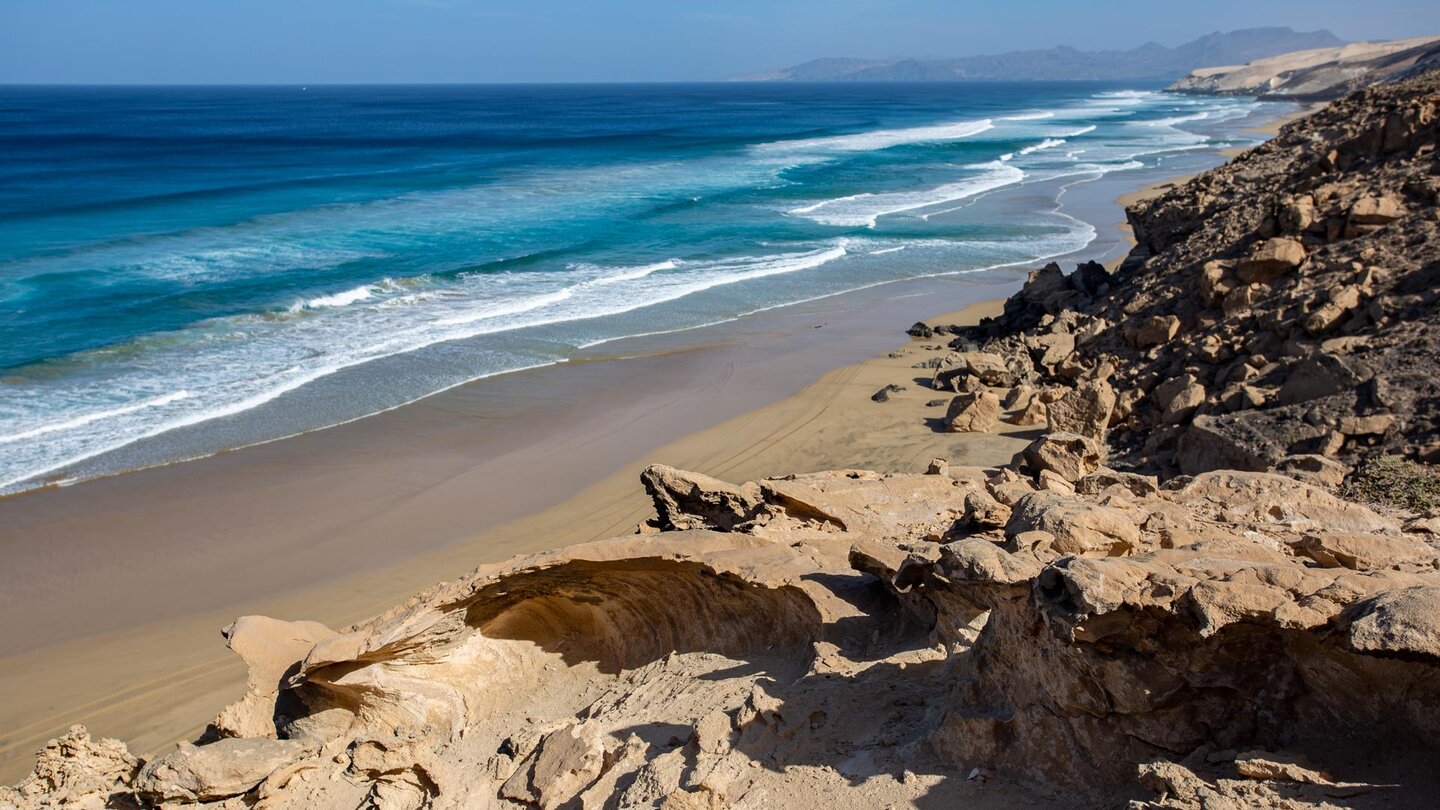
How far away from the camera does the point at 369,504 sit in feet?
42.0

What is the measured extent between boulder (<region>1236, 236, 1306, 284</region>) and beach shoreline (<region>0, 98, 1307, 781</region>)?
11.5 feet

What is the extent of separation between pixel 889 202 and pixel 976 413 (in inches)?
1066

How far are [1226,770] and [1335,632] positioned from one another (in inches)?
25.2

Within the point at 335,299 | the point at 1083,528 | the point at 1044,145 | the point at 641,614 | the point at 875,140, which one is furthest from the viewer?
the point at 875,140

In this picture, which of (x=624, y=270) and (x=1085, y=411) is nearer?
(x=1085, y=411)

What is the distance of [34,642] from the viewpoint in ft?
33.0

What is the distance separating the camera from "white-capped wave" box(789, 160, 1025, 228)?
35.5 meters

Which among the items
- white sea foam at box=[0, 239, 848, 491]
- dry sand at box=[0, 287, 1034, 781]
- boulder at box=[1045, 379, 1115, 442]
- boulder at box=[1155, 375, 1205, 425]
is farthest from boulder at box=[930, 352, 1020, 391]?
white sea foam at box=[0, 239, 848, 491]

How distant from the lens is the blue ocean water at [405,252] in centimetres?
1730

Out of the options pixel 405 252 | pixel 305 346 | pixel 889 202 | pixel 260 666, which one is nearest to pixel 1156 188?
pixel 889 202

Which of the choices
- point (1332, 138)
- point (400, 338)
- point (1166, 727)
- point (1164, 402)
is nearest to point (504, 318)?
point (400, 338)

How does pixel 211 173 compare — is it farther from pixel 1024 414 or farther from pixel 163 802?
pixel 163 802

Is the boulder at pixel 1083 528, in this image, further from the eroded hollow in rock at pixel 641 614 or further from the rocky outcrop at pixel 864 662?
the eroded hollow in rock at pixel 641 614

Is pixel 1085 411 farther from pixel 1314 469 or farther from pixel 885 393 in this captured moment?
pixel 885 393
